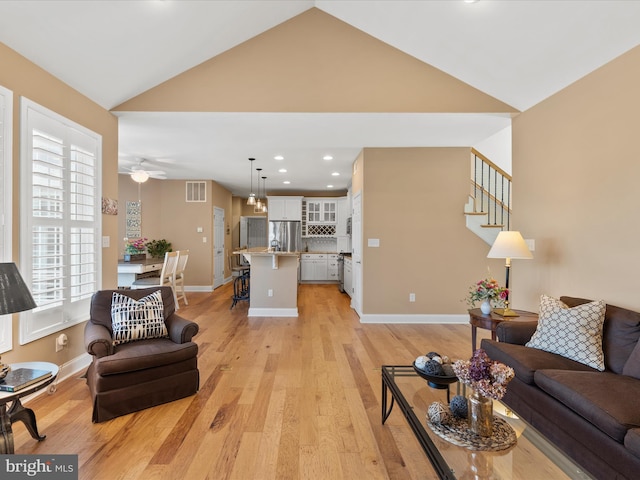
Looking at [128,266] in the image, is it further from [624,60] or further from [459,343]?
[624,60]

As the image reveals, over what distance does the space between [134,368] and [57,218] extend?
5.03 feet

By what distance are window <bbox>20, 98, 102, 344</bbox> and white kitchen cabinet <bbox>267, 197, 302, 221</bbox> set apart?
574cm

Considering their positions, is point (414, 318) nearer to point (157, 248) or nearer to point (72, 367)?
point (72, 367)

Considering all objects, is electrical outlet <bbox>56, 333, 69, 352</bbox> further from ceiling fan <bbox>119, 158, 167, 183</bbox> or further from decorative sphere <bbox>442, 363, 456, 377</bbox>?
ceiling fan <bbox>119, 158, 167, 183</bbox>

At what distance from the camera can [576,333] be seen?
7.30ft

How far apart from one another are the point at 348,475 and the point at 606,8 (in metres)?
3.38

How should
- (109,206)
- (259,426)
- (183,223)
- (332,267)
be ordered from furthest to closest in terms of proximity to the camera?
(332,267), (183,223), (109,206), (259,426)

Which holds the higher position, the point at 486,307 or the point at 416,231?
the point at 416,231

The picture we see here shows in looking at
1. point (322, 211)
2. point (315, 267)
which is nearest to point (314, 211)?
point (322, 211)

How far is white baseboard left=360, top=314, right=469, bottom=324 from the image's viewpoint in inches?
192

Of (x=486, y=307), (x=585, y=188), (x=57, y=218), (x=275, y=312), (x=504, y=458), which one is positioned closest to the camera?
(x=504, y=458)

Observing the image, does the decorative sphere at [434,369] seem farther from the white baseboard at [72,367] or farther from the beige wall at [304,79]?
the white baseboard at [72,367]

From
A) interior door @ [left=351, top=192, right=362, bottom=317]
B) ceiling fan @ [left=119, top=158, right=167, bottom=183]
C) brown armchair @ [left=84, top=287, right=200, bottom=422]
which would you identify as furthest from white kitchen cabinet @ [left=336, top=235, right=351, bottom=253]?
brown armchair @ [left=84, top=287, right=200, bottom=422]

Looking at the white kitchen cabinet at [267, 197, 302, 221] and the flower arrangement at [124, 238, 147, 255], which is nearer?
the flower arrangement at [124, 238, 147, 255]
